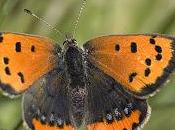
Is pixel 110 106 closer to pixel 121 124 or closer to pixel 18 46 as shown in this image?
pixel 121 124

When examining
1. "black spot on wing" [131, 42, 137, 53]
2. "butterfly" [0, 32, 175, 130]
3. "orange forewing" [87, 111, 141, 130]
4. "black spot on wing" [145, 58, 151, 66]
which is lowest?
"orange forewing" [87, 111, 141, 130]

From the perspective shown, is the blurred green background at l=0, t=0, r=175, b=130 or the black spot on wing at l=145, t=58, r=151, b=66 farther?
the blurred green background at l=0, t=0, r=175, b=130

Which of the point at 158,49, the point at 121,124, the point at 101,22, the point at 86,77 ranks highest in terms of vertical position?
the point at 158,49

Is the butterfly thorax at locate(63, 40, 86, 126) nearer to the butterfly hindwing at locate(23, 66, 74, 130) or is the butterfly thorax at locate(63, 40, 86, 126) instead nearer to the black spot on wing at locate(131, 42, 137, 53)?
the butterfly hindwing at locate(23, 66, 74, 130)

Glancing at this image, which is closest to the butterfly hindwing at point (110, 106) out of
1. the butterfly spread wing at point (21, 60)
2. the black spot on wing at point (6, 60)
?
the butterfly spread wing at point (21, 60)

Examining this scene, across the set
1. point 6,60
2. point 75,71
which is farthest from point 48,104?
point 6,60

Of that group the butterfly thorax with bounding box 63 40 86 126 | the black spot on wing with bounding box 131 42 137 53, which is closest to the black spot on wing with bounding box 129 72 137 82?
the black spot on wing with bounding box 131 42 137 53
